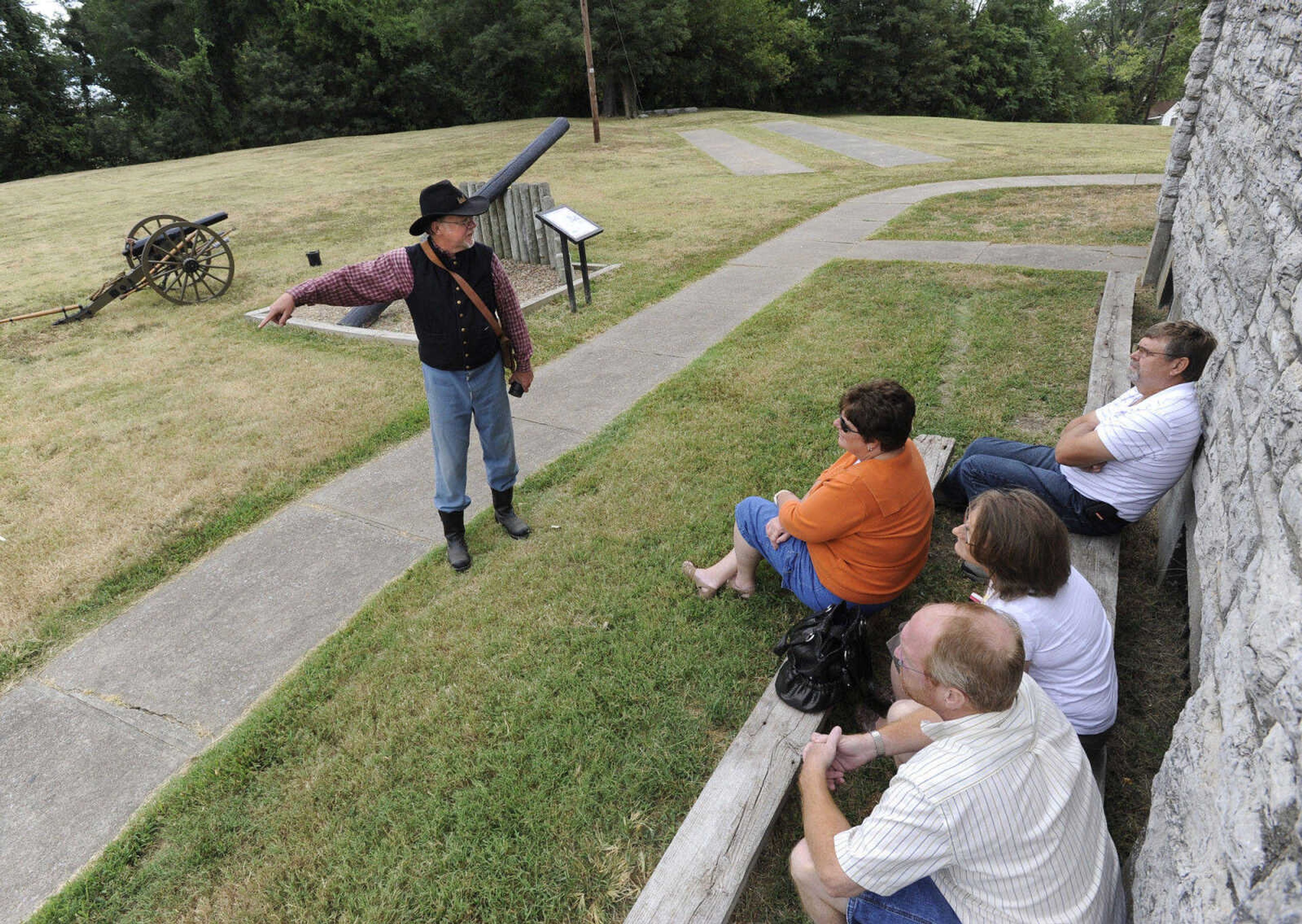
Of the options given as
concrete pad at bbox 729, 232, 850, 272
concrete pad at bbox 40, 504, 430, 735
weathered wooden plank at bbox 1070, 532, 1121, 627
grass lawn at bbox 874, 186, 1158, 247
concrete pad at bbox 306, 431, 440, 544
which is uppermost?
grass lawn at bbox 874, 186, 1158, 247

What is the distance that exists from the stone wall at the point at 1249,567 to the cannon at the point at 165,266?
1010cm

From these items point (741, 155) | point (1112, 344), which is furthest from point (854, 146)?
point (1112, 344)

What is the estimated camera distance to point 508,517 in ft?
14.1

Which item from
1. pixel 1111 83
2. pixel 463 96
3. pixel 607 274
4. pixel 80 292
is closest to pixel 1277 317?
pixel 607 274

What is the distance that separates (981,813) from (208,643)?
3.54m

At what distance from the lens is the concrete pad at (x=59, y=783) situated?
262cm

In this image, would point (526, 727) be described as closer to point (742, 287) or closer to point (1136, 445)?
point (1136, 445)

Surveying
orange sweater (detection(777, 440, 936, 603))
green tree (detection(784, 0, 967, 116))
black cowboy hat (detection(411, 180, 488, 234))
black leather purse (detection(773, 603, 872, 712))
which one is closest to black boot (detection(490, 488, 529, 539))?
black cowboy hat (detection(411, 180, 488, 234))

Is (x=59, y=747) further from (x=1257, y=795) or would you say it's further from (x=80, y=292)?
(x=80, y=292)

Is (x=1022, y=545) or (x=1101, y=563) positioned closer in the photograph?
(x=1022, y=545)

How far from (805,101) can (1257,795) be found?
43.7 m

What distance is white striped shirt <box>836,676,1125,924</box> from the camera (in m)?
1.63

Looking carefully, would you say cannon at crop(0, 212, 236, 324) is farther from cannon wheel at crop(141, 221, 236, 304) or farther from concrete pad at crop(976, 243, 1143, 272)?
concrete pad at crop(976, 243, 1143, 272)

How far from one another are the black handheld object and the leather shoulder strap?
537 cm
